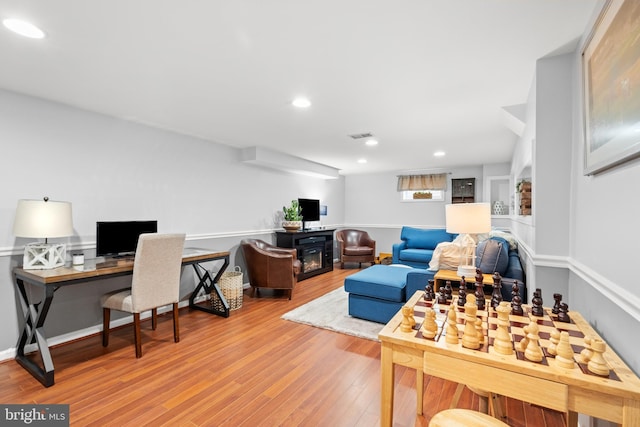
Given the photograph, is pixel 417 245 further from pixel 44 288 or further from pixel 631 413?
pixel 44 288

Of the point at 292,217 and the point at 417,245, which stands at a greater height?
the point at 292,217

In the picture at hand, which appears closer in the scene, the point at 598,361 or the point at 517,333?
the point at 598,361

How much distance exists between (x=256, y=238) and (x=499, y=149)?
410cm

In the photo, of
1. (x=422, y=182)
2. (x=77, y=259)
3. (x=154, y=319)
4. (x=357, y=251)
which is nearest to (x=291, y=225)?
(x=357, y=251)

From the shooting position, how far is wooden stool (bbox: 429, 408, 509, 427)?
1.07 meters

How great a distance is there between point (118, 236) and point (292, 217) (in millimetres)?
2784

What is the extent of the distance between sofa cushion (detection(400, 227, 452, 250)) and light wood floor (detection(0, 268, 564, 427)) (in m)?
3.66

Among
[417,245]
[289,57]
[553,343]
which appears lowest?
[417,245]

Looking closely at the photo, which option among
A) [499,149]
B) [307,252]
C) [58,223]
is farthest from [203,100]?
[499,149]

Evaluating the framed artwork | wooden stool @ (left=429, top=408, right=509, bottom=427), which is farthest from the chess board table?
the framed artwork

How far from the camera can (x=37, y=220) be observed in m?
2.31

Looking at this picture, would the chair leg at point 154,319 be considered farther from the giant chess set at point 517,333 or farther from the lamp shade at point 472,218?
the lamp shade at point 472,218

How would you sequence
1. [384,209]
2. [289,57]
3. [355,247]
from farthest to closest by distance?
1. [384,209]
2. [355,247]
3. [289,57]

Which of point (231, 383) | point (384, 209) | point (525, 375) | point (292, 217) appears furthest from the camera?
point (384, 209)
